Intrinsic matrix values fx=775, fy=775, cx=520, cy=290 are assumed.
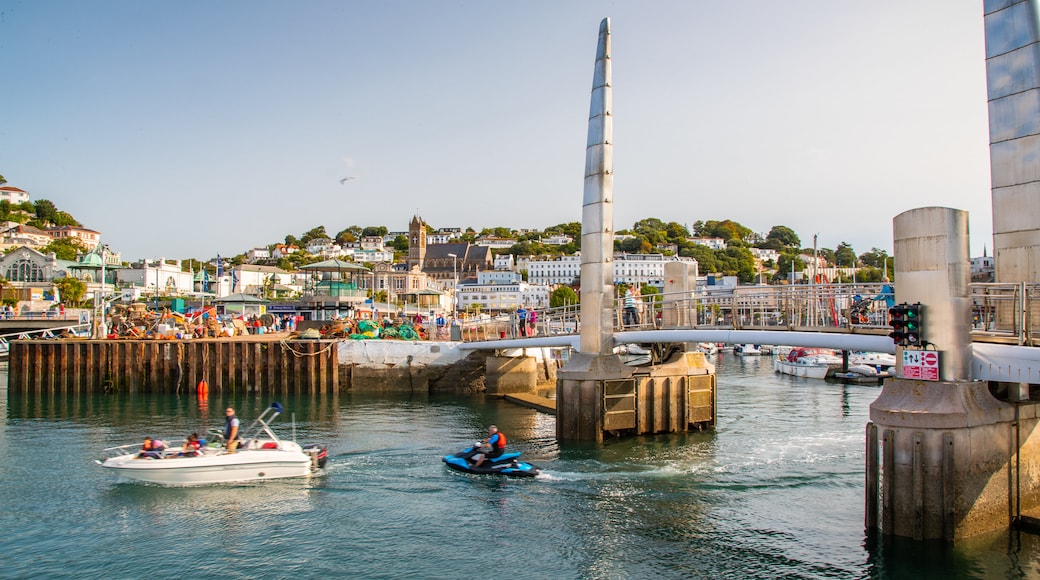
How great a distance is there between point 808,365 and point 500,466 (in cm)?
4728

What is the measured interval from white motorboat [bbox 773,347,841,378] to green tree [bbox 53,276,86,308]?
94.0 meters

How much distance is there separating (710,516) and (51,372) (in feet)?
155

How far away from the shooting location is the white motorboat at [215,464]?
79.7 ft

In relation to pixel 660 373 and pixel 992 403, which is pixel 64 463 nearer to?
pixel 660 373

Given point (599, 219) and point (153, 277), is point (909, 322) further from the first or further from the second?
point (153, 277)

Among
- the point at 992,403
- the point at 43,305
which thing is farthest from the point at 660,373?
the point at 43,305

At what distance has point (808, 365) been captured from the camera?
65500 millimetres

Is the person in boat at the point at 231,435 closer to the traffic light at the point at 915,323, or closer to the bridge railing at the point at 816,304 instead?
the bridge railing at the point at 816,304

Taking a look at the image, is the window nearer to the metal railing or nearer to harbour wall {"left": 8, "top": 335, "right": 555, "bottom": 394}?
harbour wall {"left": 8, "top": 335, "right": 555, "bottom": 394}

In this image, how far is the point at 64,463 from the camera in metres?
27.7

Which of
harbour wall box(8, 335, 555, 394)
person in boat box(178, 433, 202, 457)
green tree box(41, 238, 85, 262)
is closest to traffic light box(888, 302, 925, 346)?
person in boat box(178, 433, 202, 457)

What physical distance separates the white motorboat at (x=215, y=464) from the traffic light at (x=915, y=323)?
18.1 metres

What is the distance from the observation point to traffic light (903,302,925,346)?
1678 centimetres

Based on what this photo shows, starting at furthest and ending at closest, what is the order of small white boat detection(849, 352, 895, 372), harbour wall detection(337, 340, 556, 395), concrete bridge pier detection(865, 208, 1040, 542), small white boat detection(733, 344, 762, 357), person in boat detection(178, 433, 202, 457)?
small white boat detection(733, 344, 762, 357) < small white boat detection(849, 352, 895, 372) < harbour wall detection(337, 340, 556, 395) < person in boat detection(178, 433, 202, 457) < concrete bridge pier detection(865, 208, 1040, 542)
